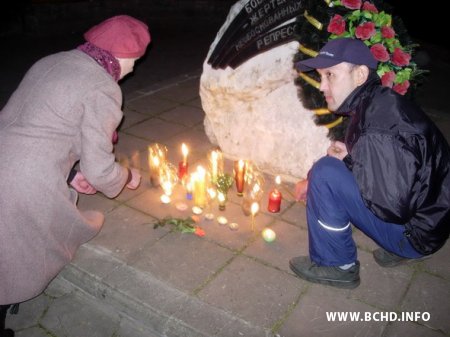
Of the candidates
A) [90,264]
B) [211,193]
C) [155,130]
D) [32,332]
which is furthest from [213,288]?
[155,130]

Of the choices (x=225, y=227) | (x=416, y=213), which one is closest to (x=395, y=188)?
(x=416, y=213)

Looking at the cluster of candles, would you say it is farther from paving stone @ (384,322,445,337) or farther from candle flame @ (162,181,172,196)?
paving stone @ (384,322,445,337)

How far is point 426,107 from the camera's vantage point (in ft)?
25.2

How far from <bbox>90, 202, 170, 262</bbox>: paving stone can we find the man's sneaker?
138 centimetres

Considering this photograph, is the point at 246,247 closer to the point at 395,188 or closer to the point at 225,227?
the point at 225,227

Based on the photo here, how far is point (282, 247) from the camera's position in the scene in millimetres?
3775

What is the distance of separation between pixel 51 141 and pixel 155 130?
3146mm

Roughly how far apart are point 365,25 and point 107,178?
2.42 meters

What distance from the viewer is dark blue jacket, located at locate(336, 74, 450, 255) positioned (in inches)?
103

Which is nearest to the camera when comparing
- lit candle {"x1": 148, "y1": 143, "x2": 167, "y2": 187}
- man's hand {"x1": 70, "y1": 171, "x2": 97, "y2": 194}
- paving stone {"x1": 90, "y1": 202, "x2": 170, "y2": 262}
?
man's hand {"x1": 70, "y1": 171, "x2": 97, "y2": 194}

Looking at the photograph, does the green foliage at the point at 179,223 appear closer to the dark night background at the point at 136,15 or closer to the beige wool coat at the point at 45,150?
the beige wool coat at the point at 45,150

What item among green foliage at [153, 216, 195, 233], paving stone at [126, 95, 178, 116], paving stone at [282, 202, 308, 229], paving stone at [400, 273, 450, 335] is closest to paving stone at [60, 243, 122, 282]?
green foliage at [153, 216, 195, 233]

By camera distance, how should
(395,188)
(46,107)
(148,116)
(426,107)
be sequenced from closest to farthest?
(395,188), (46,107), (148,116), (426,107)

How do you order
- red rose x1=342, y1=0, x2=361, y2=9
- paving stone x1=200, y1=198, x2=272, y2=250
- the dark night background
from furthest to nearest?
the dark night background, paving stone x1=200, y1=198, x2=272, y2=250, red rose x1=342, y1=0, x2=361, y2=9
